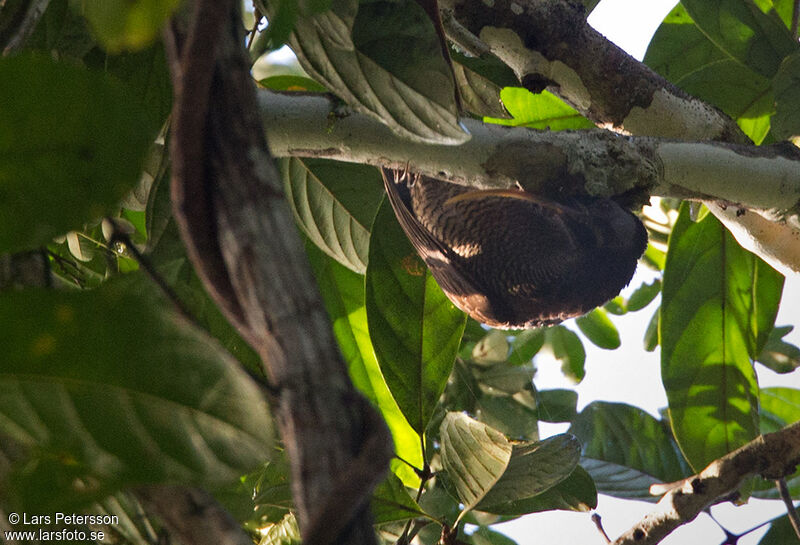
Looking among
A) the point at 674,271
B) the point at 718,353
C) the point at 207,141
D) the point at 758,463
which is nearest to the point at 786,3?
the point at 674,271

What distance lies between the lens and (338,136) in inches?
29.6

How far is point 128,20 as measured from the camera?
277 millimetres

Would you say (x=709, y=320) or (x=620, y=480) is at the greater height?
Answer: (x=709, y=320)

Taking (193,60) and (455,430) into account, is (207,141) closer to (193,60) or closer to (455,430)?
(193,60)

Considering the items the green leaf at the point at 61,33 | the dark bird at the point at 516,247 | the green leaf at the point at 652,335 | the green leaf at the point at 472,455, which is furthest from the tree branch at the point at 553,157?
the green leaf at the point at 652,335

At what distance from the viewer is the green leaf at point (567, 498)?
3.67 feet

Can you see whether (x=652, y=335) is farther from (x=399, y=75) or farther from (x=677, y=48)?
(x=399, y=75)

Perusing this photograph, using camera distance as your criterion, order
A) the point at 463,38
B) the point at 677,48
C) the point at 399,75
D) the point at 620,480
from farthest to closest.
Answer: the point at 620,480 < the point at 677,48 < the point at 463,38 < the point at 399,75

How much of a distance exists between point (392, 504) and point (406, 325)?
0.22 m

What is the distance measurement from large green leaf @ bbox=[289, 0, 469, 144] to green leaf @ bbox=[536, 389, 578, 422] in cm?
111

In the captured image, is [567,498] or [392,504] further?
[567,498]

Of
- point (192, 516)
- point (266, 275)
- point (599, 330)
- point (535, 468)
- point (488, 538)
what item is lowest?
point (488, 538)

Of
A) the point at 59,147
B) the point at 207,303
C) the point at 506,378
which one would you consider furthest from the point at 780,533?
the point at 59,147

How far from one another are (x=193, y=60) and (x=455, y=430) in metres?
0.76
